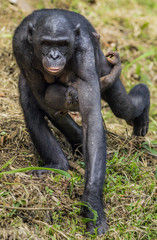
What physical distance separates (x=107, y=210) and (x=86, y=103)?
4.21 feet

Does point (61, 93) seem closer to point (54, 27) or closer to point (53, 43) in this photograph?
point (53, 43)

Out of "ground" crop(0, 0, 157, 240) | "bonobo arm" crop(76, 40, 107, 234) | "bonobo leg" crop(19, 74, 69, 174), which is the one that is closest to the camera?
"ground" crop(0, 0, 157, 240)

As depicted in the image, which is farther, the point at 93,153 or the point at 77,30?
the point at 77,30

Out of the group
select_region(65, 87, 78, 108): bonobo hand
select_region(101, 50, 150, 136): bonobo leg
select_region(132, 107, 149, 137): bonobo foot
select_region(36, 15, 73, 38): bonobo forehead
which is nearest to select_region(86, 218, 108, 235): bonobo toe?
select_region(65, 87, 78, 108): bonobo hand

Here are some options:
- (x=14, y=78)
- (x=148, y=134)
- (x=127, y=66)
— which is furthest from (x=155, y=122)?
(x=14, y=78)

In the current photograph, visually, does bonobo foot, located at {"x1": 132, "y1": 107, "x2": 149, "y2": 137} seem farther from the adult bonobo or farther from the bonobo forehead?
the bonobo forehead

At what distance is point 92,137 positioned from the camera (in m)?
4.96

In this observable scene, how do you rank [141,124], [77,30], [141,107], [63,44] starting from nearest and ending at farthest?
[63,44], [77,30], [141,107], [141,124]

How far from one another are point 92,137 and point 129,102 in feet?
5.85

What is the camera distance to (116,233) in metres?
4.65

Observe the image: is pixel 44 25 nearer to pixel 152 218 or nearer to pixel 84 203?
pixel 84 203

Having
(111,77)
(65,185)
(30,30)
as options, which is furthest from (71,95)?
(65,185)

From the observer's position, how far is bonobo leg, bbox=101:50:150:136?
632 centimetres

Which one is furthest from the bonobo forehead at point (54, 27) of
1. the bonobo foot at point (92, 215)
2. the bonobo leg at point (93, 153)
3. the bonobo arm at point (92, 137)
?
the bonobo foot at point (92, 215)
